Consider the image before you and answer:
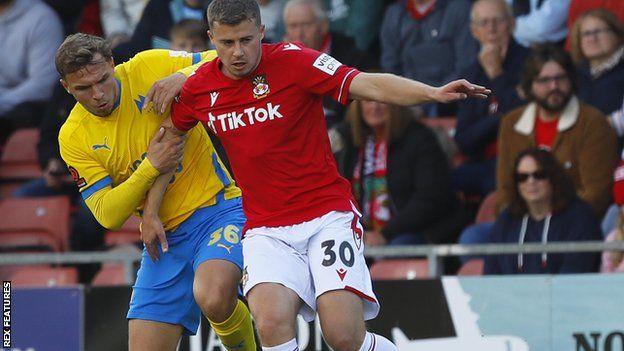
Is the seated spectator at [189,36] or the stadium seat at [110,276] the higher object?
the seated spectator at [189,36]

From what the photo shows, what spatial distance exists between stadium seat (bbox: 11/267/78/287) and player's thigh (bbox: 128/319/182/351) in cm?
360

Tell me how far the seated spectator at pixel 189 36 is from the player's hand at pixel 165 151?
378 cm

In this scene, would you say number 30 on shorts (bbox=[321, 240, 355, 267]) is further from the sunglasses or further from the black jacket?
the black jacket

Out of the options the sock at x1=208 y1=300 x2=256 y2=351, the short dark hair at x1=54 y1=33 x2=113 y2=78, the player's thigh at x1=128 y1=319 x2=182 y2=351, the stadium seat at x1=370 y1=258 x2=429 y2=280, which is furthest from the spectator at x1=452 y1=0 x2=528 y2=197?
the short dark hair at x1=54 y1=33 x2=113 y2=78

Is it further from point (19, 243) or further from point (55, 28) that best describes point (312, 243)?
point (55, 28)

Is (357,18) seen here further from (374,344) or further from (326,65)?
(374,344)

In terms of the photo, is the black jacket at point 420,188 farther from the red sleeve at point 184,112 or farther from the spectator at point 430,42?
the red sleeve at point 184,112

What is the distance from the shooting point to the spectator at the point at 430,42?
11.8 metres

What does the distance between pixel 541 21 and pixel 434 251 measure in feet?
10.2

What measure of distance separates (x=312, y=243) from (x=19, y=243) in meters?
5.67

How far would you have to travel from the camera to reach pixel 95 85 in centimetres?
755

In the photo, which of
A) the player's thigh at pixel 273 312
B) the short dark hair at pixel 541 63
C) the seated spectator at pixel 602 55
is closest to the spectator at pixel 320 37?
the short dark hair at pixel 541 63

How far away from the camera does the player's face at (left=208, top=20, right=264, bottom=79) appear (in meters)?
7.07

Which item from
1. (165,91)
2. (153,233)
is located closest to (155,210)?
(153,233)
